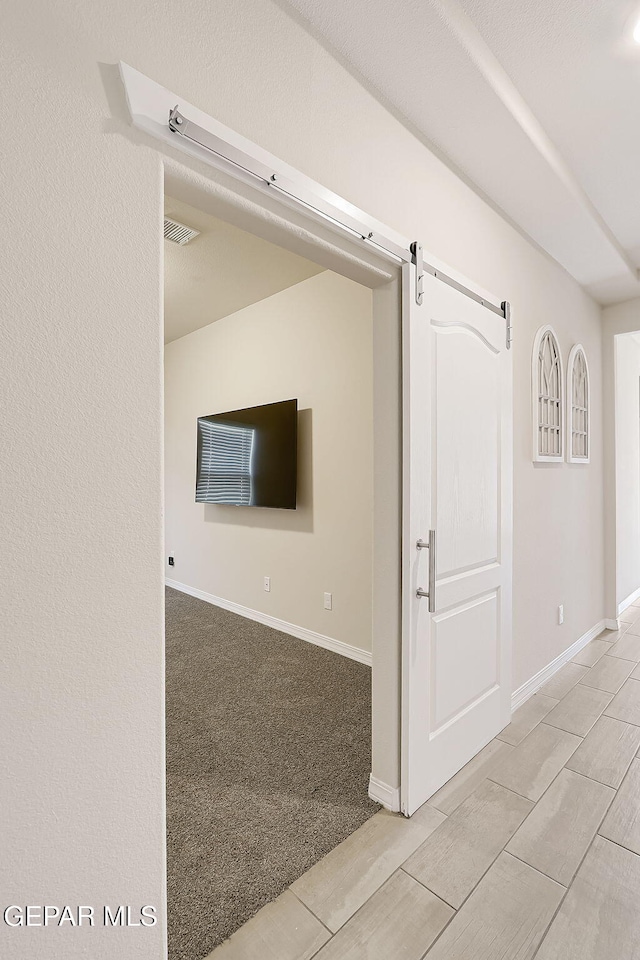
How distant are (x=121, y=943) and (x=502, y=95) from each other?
267cm

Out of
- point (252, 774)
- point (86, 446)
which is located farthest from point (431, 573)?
point (86, 446)

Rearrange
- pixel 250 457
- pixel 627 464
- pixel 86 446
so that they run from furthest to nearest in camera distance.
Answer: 1. pixel 627 464
2. pixel 250 457
3. pixel 86 446

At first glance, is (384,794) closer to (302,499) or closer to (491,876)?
(491,876)

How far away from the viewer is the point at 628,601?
15.0 feet

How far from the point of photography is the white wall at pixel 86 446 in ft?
2.97

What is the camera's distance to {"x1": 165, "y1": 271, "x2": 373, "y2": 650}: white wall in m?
3.29

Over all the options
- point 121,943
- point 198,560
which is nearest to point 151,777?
point 121,943

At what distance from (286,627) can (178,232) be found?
2906 mm

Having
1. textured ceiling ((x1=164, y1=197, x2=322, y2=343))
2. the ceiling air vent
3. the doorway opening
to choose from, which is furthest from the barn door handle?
the ceiling air vent

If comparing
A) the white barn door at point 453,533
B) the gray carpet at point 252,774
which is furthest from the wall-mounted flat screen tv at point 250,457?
the white barn door at point 453,533

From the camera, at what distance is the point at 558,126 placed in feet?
6.43

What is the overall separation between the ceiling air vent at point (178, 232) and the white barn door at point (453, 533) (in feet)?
5.58

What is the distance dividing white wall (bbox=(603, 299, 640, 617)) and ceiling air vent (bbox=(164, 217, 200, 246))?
10.3 feet

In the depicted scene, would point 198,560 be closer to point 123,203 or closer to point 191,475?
point 191,475
